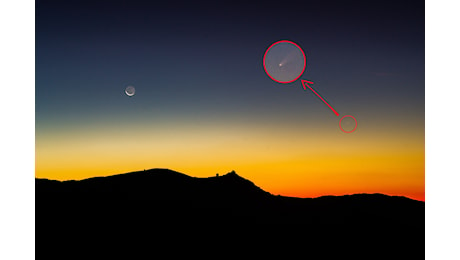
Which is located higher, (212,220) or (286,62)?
(286,62)

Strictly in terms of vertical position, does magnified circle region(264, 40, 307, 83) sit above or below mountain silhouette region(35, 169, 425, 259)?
above

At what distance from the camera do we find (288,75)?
7.77 meters

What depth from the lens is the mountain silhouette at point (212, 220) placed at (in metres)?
11.3

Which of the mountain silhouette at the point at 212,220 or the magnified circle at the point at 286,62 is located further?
the mountain silhouette at the point at 212,220

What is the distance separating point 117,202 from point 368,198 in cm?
1020

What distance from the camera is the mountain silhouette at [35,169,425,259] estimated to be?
11312mm

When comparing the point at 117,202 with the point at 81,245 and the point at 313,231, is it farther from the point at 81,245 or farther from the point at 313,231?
the point at 313,231

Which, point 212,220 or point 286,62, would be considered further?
point 212,220

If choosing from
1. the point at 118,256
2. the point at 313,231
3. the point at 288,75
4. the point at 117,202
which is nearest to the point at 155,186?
the point at 117,202

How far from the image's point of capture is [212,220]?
14.8m

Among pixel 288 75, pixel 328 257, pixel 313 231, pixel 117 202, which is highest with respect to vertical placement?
pixel 288 75

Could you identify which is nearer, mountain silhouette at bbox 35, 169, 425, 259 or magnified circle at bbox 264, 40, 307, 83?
magnified circle at bbox 264, 40, 307, 83

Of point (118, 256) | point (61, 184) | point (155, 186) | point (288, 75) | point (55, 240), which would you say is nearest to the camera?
point (288, 75)

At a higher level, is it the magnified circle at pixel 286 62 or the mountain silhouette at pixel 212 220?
the magnified circle at pixel 286 62
